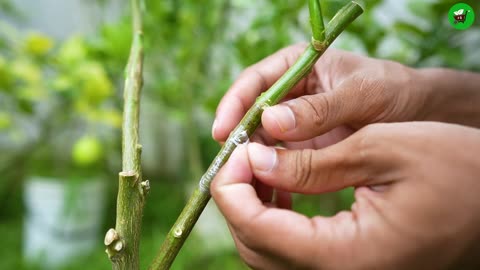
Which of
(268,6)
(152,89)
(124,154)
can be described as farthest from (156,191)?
(124,154)

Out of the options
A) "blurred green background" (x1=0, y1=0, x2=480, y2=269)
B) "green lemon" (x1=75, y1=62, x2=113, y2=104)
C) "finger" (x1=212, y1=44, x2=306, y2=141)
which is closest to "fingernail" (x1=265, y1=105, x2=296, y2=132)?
"finger" (x1=212, y1=44, x2=306, y2=141)

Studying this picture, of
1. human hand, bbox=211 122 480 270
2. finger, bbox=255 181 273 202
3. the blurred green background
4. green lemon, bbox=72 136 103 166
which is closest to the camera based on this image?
human hand, bbox=211 122 480 270

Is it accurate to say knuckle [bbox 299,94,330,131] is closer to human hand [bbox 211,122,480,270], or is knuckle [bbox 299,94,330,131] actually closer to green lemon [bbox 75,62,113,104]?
human hand [bbox 211,122,480,270]

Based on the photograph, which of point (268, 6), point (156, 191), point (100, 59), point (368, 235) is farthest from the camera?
point (156, 191)

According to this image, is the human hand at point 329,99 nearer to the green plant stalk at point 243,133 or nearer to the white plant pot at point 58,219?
the green plant stalk at point 243,133

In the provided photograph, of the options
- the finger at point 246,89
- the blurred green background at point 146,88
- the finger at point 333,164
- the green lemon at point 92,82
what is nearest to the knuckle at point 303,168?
the finger at point 333,164

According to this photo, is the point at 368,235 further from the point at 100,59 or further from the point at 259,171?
the point at 100,59

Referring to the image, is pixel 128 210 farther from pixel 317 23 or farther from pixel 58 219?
pixel 58 219
